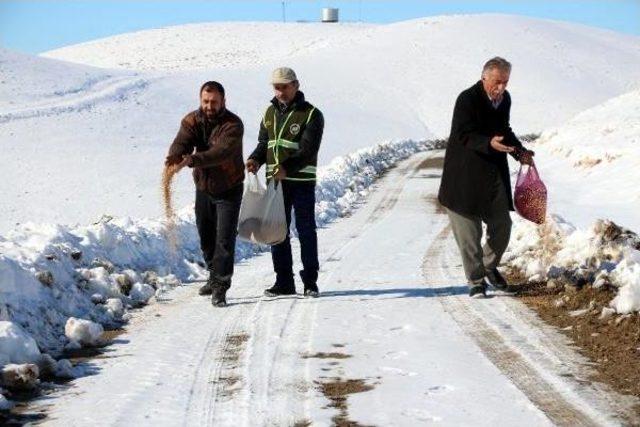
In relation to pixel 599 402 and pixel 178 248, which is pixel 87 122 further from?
pixel 599 402

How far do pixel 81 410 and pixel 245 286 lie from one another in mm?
3788

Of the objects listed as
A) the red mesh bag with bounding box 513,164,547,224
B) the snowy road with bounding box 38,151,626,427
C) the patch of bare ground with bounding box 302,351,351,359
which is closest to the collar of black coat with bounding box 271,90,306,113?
the snowy road with bounding box 38,151,626,427

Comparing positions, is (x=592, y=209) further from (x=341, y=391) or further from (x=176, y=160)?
(x=341, y=391)

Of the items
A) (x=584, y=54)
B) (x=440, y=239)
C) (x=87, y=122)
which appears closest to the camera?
(x=440, y=239)

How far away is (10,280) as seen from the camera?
6.06m

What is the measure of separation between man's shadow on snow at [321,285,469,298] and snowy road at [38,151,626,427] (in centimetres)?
2

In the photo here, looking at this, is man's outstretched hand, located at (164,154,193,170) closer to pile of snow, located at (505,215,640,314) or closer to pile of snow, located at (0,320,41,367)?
pile of snow, located at (0,320,41,367)

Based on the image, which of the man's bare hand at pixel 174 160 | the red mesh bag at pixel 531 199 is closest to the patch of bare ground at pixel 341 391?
the man's bare hand at pixel 174 160

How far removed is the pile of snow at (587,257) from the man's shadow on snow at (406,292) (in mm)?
808

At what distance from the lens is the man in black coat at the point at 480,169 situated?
22.1 feet

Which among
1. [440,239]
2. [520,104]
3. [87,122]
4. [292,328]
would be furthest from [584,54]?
[292,328]

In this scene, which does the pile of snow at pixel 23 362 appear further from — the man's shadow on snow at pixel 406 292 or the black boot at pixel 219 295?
the man's shadow on snow at pixel 406 292

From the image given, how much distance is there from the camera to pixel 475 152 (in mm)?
→ 6879

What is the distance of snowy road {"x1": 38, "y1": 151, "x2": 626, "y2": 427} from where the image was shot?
408 centimetres
